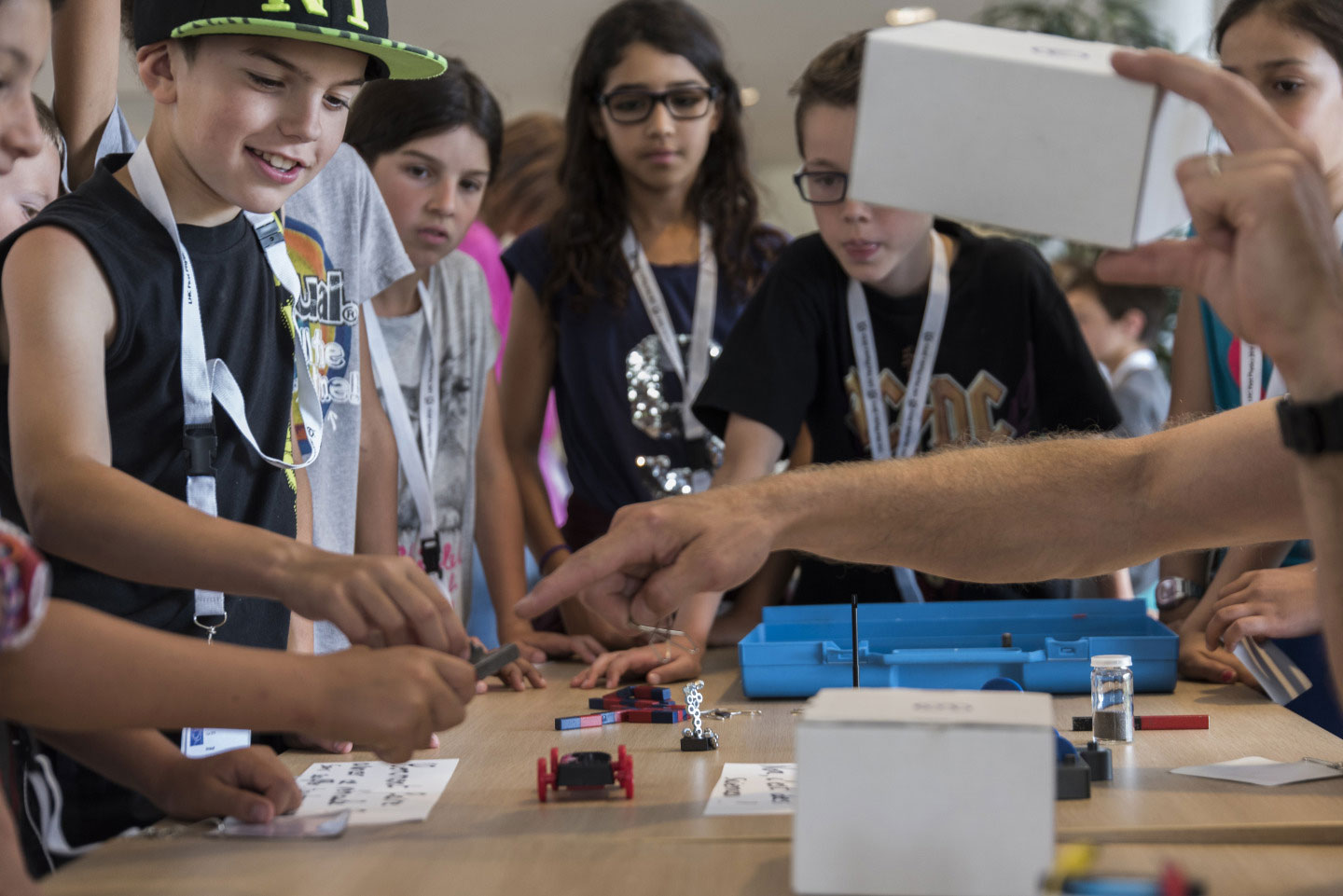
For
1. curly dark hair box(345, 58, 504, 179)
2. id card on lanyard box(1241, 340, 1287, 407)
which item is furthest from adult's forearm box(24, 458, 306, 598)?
id card on lanyard box(1241, 340, 1287, 407)

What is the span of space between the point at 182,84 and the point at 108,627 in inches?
34.7

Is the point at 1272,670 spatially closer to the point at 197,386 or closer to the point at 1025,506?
the point at 1025,506

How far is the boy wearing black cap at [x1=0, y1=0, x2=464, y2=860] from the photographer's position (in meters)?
1.24

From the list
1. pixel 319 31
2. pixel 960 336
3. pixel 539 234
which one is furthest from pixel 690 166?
pixel 319 31

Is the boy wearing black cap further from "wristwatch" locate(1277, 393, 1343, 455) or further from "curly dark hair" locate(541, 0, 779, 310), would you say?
"curly dark hair" locate(541, 0, 779, 310)

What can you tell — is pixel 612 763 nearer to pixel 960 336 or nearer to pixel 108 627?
pixel 108 627

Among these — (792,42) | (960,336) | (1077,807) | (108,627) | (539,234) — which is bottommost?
(1077,807)

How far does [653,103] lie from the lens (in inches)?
107

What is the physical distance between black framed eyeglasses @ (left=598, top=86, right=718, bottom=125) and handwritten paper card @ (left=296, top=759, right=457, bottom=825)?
1.71m

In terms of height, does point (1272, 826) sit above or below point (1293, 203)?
below

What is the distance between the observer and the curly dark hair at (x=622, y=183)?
2748mm

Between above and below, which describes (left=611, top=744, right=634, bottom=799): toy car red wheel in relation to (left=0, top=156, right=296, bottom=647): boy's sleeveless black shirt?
below

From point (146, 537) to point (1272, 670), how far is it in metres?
1.39

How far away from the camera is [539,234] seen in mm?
2854
